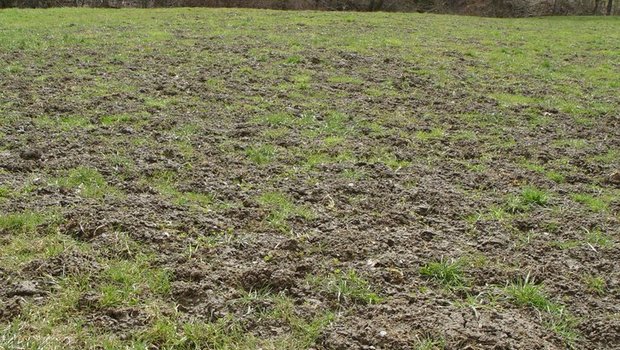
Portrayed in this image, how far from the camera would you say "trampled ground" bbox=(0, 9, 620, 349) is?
4207 millimetres

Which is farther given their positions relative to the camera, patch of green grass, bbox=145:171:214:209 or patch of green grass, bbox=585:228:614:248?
patch of green grass, bbox=145:171:214:209

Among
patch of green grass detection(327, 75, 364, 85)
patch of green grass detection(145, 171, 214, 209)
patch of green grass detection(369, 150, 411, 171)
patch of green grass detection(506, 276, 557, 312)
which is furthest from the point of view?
patch of green grass detection(327, 75, 364, 85)

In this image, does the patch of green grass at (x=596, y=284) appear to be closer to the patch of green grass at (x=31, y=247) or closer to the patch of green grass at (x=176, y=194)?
the patch of green grass at (x=176, y=194)

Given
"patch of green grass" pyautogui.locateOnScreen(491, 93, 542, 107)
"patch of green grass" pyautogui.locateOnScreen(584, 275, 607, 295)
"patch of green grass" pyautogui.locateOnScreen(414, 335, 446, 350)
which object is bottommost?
"patch of green grass" pyautogui.locateOnScreen(414, 335, 446, 350)

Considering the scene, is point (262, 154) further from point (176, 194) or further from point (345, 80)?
point (345, 80)

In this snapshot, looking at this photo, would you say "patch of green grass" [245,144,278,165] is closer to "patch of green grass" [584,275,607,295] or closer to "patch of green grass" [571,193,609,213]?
"patch of green grass" [571,193,609,213]

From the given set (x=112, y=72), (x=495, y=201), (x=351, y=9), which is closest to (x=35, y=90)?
(x=112, y=72)

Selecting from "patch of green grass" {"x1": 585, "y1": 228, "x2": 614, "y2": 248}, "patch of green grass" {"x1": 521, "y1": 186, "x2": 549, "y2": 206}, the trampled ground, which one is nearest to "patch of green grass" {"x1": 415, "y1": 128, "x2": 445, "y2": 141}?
the trampled ground

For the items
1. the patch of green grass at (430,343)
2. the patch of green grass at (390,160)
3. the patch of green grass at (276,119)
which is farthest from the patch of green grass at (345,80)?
the patch of green grass at (430,343)

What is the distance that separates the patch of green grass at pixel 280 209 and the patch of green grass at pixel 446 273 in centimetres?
142

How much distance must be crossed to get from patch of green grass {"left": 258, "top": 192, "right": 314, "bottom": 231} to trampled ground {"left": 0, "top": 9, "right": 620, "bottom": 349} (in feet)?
0.09

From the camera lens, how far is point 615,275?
505 cm

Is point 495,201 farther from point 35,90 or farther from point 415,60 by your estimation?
point 415,60

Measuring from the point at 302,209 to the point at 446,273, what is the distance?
1.78m
